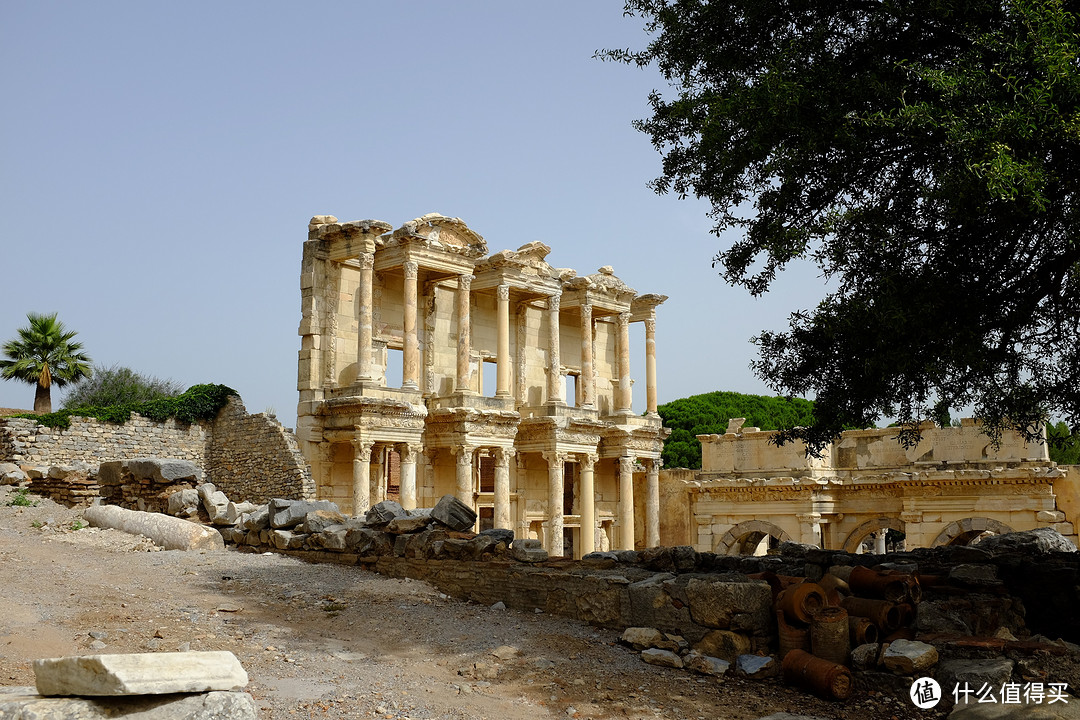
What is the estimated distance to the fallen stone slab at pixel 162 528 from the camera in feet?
52.2

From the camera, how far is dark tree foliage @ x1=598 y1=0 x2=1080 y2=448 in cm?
775

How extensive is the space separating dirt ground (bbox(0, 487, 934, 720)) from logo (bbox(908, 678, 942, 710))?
3.3 inches

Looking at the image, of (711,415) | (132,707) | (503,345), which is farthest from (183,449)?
(711,415)

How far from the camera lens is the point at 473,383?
32.4 m

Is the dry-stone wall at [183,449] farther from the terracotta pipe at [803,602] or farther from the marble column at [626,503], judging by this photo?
the terracotta pipe at [803,602]

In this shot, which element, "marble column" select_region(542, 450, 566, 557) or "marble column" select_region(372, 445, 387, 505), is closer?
"marble column" select_region(372, 445, 387, 505)

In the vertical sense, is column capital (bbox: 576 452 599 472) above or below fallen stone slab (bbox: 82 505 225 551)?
above

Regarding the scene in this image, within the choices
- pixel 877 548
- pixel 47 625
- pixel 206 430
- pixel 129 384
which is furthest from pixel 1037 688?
pixel 129 384

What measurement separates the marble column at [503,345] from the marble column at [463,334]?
4.50 ft

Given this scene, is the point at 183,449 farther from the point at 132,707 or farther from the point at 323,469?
the point at 132,707

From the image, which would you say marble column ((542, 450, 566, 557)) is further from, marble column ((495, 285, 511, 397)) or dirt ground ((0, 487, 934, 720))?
dirt ground ((0, 487, 934, 720))

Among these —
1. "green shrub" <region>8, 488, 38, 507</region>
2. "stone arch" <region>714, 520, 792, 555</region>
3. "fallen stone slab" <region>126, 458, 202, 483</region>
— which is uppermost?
"fallen stone slab" <region>126, 458, 202, 483</region>

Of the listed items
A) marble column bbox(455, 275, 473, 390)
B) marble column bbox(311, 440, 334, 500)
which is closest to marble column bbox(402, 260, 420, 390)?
marble column bbox(455, 275, 473, 390)

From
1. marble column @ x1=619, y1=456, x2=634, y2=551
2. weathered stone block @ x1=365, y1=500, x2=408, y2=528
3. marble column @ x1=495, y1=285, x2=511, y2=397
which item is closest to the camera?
weathered stone block @ x1=365, y1=500, x2=408, y2=528
